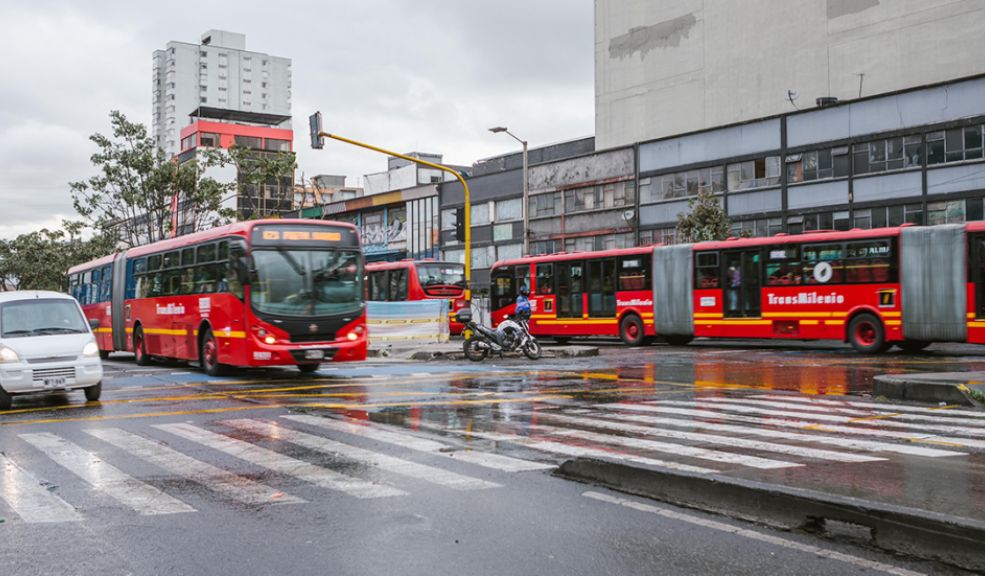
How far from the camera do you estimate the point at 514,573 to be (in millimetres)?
4801

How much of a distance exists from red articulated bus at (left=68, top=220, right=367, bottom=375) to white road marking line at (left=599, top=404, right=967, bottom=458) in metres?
7.43

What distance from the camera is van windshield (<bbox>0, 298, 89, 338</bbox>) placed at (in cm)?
1386

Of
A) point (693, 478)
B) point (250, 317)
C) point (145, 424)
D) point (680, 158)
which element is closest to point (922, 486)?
point (693, 478)

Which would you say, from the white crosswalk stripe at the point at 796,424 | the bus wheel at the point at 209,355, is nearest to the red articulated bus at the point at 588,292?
the bus wheel at the point at 209,355

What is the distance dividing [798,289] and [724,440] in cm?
1815

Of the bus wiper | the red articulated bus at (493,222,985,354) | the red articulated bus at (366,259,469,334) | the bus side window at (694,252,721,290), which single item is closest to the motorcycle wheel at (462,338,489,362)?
the bus wiper

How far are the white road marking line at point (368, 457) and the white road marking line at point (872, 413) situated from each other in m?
5.83

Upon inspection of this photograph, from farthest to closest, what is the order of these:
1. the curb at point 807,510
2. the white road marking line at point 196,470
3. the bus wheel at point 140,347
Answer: the bus wheel at point 140,347, the white road marking line at point 196,470, the curb at point 807,510

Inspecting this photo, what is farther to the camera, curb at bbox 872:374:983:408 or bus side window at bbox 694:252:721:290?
bus side window at bbox 694:252:721:290

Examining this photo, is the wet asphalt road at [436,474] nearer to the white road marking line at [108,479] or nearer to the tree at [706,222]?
the white road marking line at [108,479]

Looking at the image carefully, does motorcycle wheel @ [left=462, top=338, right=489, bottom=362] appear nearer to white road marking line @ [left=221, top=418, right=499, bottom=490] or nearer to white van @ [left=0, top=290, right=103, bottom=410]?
white van @ [left=0, top=290, right=103, bottom=410]

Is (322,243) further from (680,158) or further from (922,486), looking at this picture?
(680,158)

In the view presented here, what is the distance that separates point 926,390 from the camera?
13.0m

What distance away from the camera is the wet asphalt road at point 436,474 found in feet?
16.9
